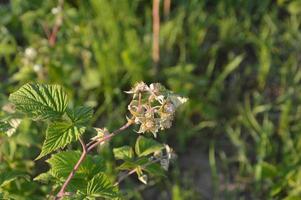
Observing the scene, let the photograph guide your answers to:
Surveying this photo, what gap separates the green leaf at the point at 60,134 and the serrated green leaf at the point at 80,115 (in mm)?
13

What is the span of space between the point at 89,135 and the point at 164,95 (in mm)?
1179

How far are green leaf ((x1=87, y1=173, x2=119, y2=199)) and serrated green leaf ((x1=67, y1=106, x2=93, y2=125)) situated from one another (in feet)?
0.43

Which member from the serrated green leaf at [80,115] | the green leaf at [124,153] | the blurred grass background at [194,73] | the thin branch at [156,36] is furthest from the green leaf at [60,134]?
the thin branch at [156,36]

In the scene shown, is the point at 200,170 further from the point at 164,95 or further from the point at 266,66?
the point at 164,95

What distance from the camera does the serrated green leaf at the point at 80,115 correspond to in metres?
1.25

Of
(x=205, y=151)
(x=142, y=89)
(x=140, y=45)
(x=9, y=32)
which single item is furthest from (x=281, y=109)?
(x=142, y=89)

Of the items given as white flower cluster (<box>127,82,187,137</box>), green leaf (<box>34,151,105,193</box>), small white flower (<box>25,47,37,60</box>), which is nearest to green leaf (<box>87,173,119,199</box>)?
green leaf (<box>34,151,105,193</box>)

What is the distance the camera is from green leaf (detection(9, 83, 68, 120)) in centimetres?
123

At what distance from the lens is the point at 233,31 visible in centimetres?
282

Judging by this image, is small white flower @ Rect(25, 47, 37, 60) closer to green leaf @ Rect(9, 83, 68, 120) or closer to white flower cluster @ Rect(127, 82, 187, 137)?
green leaf @ Rect(9, 83, 68, 120)

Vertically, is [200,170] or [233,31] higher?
[233,31]

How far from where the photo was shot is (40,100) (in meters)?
1.26

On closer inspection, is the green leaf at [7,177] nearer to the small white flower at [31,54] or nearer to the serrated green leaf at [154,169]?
the serrated green leaf at [154,169]

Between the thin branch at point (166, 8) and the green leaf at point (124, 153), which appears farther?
the thin branch at point (166, 8)
